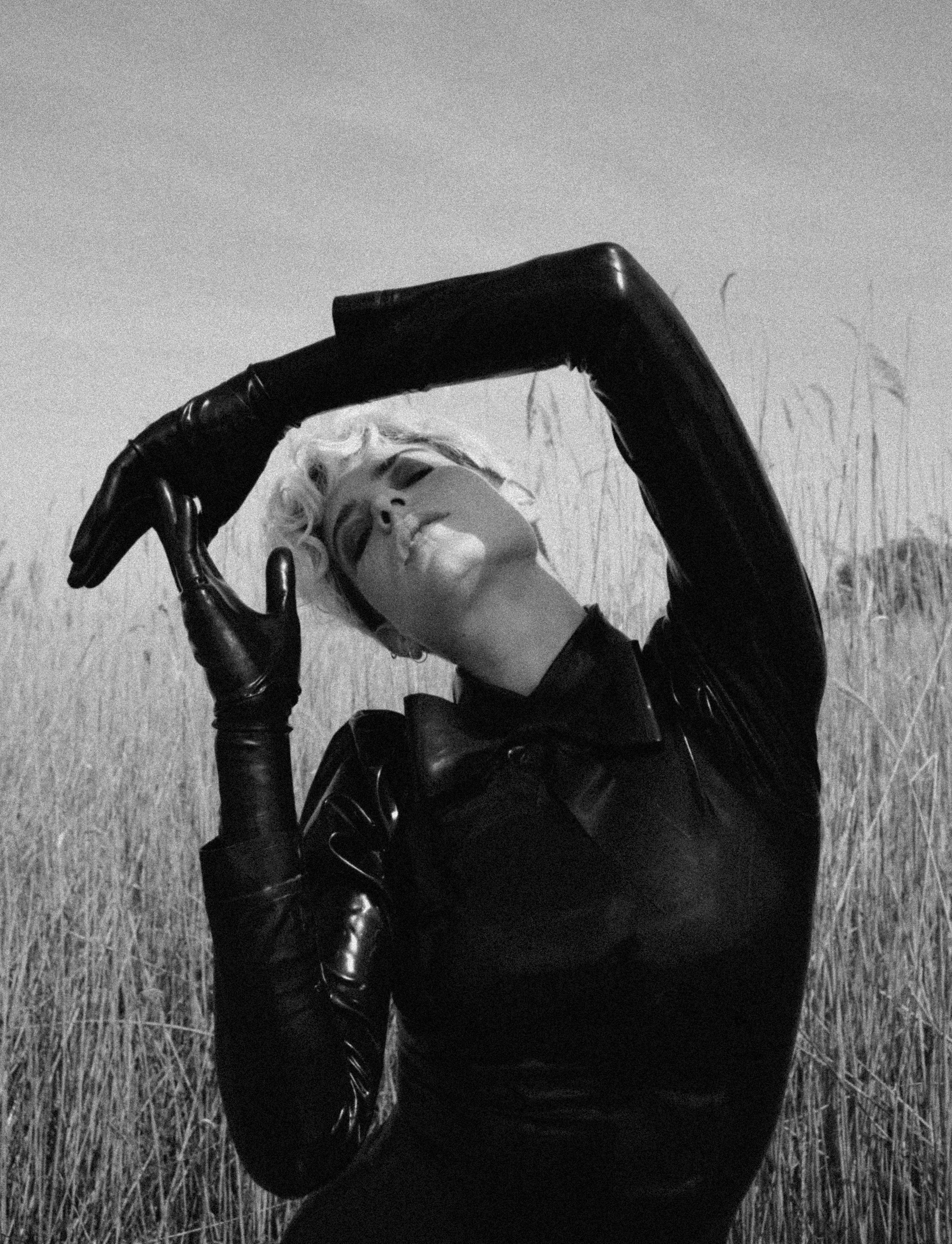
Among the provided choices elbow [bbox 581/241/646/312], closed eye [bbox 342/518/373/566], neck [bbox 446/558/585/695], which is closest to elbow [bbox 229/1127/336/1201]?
neck [bbox 446/558/585/695]

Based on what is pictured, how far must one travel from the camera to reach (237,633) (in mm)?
938

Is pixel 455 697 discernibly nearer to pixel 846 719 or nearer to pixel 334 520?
pixel 334 520

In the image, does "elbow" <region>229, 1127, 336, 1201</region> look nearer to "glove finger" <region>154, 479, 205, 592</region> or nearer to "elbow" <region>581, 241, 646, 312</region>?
"glove finger" <region>154, 479, 205, 592</region>

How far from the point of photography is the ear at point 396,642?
117 cm

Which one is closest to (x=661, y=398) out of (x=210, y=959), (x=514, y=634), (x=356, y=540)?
(x=514, y=634)

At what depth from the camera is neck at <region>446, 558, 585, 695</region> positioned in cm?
98

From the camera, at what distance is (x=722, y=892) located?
34.3 inches

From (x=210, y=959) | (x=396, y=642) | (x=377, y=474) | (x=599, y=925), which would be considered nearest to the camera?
(x=599, y=925)

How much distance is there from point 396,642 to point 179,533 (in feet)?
0.91

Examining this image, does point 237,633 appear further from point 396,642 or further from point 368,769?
point 396,642

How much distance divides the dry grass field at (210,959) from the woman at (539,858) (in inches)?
13.6

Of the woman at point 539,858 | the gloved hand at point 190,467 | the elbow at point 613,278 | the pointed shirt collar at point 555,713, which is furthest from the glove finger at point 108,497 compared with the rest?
the elbow at point 613,278

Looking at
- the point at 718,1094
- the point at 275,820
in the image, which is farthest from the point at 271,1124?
the point at 718,1094

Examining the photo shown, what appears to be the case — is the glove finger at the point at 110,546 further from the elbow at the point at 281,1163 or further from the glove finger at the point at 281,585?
the elbow at the point at 281,1163
